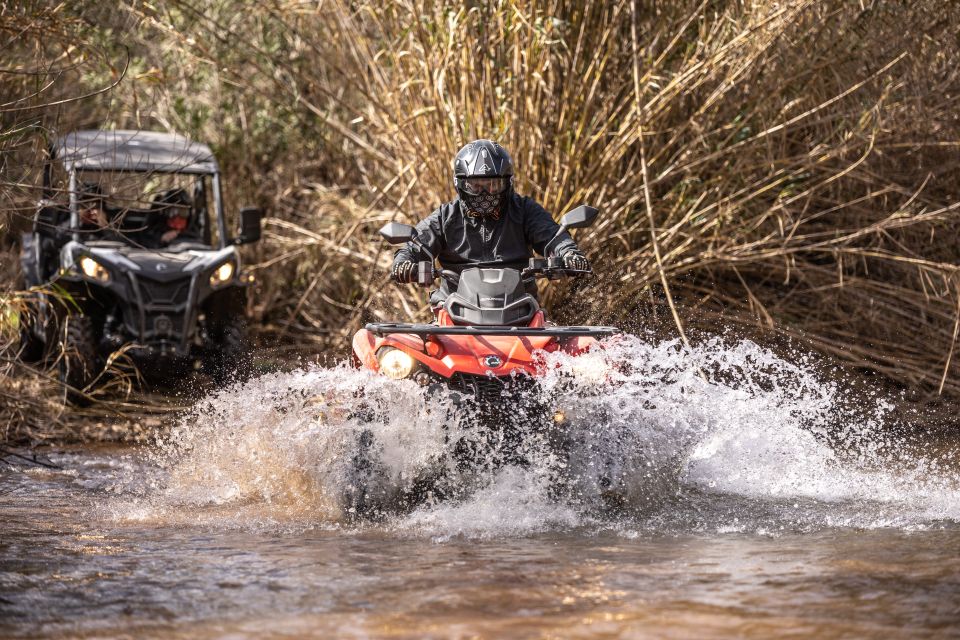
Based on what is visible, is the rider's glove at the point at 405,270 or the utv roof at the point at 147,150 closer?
the rider's glove at the point at 405,270

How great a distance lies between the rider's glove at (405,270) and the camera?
6.07 m

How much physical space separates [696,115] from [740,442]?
3.37 m

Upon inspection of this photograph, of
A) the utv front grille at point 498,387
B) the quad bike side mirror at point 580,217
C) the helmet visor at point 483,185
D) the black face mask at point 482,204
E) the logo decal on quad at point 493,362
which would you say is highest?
the helmet visor at point 483,185

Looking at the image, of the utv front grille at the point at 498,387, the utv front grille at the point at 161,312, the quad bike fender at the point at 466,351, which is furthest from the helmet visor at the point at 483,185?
the utv front grille at the point at 161,312

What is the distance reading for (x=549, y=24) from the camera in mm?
8695

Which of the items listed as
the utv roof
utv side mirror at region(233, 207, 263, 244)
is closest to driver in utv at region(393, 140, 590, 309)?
the utv roof

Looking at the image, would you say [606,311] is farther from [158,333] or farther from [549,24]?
[158,333]

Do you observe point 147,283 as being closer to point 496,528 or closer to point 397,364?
point 397,364

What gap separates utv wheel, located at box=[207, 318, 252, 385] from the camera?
1052cm

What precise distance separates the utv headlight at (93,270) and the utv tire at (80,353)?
35 cm

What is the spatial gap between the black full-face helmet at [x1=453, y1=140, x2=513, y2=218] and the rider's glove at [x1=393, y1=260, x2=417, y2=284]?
0.45m

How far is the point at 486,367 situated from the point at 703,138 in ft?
14.6

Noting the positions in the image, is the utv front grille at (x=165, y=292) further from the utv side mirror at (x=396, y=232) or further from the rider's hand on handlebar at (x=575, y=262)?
the rider's hand on handlebar at (x=575, y=262)

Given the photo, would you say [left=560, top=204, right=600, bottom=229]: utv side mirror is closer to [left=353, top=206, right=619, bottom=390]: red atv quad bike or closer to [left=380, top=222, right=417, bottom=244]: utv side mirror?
[left=353, top=206, right=619, bottom=390]: red atv quad bike
